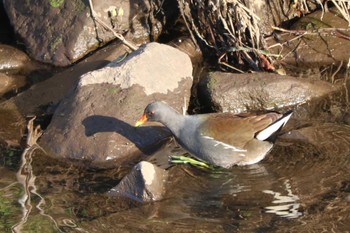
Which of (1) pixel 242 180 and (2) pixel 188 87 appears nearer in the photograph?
(1) pixel 242 180

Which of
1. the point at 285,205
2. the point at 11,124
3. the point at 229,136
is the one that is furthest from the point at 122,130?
the point at 285,205

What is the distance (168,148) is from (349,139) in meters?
1.74

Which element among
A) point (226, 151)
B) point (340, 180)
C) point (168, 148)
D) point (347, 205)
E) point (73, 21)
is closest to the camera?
point (347, 205)

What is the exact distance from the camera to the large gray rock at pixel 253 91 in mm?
7789

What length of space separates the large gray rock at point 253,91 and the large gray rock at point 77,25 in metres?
Answer: 1.69

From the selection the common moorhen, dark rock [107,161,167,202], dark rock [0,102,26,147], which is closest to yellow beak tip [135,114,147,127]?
the common moorhen

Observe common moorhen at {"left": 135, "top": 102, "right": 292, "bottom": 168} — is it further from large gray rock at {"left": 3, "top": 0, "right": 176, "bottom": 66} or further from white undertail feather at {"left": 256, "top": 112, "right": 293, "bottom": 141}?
large gray rock at {"left": 3, "top": 0, "right": 176, "bottom": 66}

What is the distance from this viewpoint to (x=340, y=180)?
6211mm

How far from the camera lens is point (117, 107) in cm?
735

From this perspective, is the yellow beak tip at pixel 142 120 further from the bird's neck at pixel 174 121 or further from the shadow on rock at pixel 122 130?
the shadow on rock at pixel 122 130

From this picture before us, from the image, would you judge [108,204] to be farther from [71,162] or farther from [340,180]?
[340,180]

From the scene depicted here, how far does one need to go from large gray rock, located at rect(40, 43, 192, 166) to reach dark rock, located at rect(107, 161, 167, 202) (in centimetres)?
77

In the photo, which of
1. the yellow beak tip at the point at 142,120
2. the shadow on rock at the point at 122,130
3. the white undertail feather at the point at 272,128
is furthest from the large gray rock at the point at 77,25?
the white undertail feather at the point at 272,128

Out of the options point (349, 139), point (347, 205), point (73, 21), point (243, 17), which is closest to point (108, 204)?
point (347, 205)
